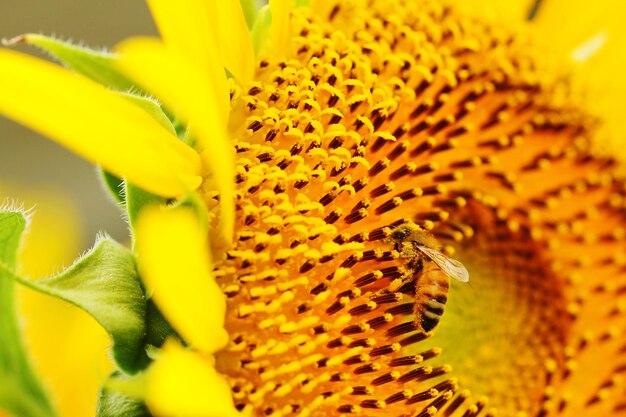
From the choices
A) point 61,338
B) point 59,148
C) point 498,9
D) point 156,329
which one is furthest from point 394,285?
point 59,148

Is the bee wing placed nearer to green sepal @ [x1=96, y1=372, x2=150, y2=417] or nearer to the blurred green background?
green sepal @ [x1=96, y1=372, x2=150, y2=417]

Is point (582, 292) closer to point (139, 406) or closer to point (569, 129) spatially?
point (569, 129)

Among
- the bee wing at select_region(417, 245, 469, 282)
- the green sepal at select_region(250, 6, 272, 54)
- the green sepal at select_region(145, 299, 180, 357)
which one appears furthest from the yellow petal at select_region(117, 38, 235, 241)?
the bee wing at select_region(417, 245, 469, 282)

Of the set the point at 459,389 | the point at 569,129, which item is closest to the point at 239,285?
the point at 459,389

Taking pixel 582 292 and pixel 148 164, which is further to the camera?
pixel 582 292

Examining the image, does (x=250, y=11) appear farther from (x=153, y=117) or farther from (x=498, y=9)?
(x=498, y=9)

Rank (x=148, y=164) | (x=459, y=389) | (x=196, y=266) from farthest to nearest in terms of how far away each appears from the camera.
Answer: (x=459, y=389)
(x=148, y=164)
(x=196, y=266)

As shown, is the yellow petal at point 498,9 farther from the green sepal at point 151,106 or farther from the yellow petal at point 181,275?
the yellow petal at point 181,275
